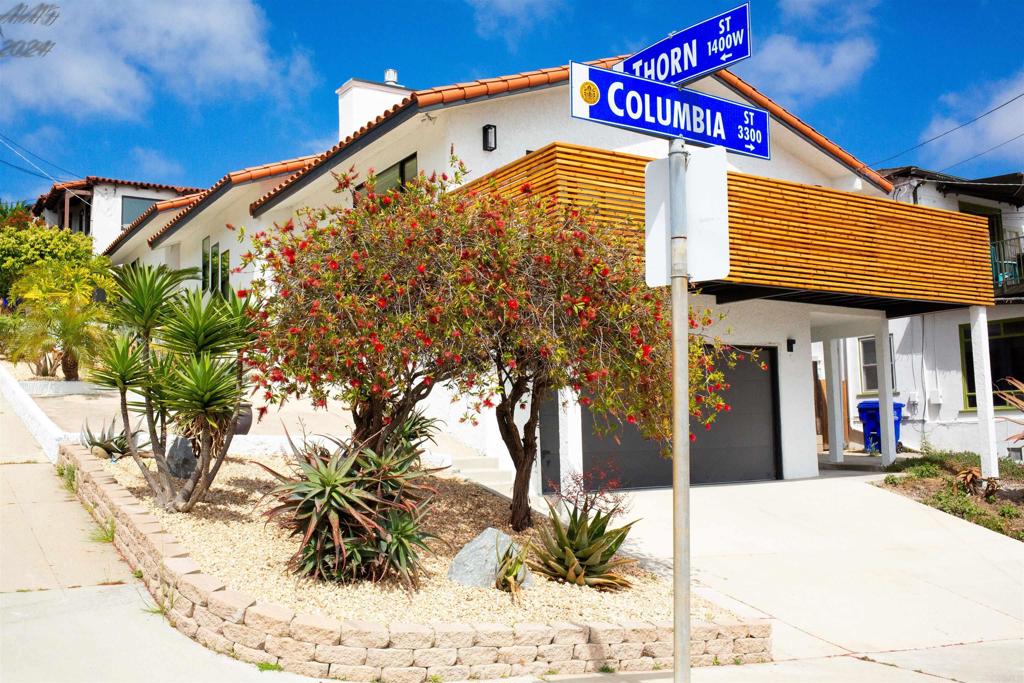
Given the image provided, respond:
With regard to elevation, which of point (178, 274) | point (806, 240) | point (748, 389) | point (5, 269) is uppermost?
point (5, 269)

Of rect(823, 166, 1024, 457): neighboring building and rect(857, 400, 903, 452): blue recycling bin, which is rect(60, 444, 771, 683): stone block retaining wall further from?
rect(857, 400, 903, 452): blue recycling bin

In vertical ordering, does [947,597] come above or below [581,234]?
below

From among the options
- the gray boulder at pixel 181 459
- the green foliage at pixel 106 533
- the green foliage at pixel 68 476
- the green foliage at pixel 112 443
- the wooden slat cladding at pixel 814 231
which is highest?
the wooden slat cladding at pixel 814 231

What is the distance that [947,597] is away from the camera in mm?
8562

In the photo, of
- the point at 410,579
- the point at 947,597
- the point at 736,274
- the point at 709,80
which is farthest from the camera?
the point at 709,80

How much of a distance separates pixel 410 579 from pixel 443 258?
258 cm

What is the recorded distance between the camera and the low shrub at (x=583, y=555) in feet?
24.1

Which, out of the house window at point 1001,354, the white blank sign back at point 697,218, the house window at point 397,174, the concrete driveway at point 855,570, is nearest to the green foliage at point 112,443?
the house window at point 397,174

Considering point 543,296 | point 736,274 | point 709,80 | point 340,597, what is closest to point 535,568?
point 340,597

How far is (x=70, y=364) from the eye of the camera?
1644 centimetres

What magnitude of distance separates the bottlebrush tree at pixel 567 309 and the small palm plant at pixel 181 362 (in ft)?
7.28

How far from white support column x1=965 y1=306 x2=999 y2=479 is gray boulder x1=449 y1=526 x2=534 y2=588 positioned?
1029cm

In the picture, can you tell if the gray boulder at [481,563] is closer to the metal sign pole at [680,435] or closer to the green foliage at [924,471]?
the metal sign pole at [680,435]

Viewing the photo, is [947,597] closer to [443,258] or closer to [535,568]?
[535,568]
